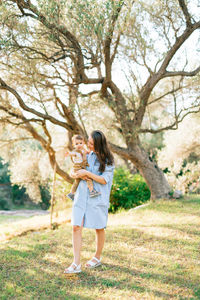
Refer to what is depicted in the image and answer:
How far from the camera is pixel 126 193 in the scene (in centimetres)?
1112

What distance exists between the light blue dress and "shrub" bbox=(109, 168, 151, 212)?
6884 millimetres

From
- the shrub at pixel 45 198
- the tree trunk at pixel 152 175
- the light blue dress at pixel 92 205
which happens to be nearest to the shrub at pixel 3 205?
the shrub at pixel 45 198

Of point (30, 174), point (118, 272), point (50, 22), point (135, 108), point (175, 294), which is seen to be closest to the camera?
point (175, 294)

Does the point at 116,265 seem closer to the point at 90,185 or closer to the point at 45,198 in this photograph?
the point at 90,185

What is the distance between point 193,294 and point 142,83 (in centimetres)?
705

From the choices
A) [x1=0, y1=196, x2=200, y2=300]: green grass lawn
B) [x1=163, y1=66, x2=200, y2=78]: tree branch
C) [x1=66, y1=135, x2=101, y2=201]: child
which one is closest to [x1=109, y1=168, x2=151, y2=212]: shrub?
[x1=0, y1=196, x2=200, y2=300]: green grass lawn

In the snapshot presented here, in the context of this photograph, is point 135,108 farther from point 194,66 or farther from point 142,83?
point 194,66

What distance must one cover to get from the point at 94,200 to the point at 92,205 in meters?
0.07

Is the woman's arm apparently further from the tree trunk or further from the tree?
the tree trunk

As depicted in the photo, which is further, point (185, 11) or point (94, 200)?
point (185, 11)

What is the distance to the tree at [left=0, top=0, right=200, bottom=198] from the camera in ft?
20.2

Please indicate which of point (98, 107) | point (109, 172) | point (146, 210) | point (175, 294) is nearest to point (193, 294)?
point (175, 294)

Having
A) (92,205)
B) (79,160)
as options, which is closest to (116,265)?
(92,205)

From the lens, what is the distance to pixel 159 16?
8227 millimetres
